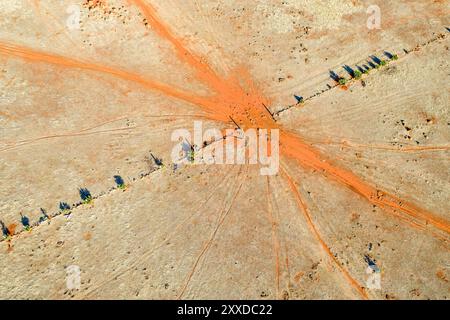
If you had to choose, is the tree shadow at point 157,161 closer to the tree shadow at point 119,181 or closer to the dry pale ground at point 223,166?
the dry pale ground at point 223,166

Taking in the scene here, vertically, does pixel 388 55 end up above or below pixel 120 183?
above

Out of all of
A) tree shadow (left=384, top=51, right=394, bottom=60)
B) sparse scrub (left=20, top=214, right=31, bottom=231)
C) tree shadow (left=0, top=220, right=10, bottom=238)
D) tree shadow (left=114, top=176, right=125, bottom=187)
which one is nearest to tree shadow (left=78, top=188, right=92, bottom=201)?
tree shadow (left=114, top=176, right=125, bottom=187)

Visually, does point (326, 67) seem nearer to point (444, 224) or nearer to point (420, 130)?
point (420, 130)

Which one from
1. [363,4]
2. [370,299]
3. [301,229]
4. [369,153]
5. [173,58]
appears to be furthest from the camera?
[363,4]

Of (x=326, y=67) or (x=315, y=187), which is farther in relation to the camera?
(x=326, y=67)

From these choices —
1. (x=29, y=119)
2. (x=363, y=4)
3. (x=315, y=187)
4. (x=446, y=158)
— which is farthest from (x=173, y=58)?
(x=446, y=158)

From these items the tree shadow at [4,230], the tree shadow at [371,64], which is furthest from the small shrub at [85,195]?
the tree shadow at [371,64]

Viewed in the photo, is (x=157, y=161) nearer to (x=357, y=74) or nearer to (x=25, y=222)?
(x=25, y=222)

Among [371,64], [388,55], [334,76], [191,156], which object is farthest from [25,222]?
[388,55]
